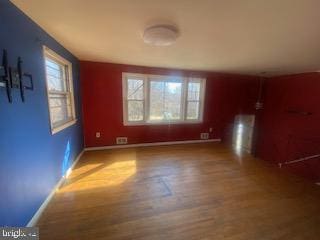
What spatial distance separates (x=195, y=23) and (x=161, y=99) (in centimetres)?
A: 294

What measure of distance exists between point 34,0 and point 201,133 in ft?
15.2

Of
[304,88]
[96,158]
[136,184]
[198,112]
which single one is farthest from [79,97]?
[304,88]

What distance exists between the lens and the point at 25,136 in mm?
1684

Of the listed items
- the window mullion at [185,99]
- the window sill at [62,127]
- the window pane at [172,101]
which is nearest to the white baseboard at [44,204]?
the window sill at [62,127]

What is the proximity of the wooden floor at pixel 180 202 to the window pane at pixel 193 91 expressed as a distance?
2.02m

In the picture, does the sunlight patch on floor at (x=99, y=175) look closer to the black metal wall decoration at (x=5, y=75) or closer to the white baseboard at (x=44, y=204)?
the white baseboard at (x=44, y=204)

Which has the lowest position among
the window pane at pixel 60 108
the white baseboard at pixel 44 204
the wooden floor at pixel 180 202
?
the wooden floor at pixel 180 202

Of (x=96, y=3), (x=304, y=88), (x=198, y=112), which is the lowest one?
(x=198, y=112)

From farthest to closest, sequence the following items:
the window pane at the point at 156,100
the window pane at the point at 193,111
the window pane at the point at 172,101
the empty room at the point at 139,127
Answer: the window pane at the point at 193,111 → the window pane at the point at 172,101 → the window pane at the point at 156,100 → the empty room at the point at 139,127

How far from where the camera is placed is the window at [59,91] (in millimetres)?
2469

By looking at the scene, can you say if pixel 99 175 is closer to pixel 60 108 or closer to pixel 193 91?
pixel 60 108

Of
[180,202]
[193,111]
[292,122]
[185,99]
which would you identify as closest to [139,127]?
[185,99]

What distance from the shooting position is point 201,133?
512 centimetres

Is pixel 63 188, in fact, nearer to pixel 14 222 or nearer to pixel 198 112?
pixel 14 222
